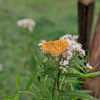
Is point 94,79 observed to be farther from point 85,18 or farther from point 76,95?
point 85,18

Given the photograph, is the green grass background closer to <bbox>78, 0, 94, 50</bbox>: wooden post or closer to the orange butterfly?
<bbox>78, 0, 94, 50</bbox>: wooden post

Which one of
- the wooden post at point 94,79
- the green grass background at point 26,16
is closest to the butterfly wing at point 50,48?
the wooden post at point 94,79

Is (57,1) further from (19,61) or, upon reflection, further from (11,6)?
(19,61)

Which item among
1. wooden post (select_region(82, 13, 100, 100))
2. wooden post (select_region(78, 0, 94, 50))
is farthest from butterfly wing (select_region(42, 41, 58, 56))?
wooden post (select_region(78, 0, 94, 50))

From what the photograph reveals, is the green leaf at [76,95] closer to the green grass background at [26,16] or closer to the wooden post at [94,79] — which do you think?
the wooden post at [94,79]

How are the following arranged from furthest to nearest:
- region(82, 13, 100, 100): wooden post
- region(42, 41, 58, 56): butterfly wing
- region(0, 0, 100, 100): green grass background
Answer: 1. region(0, 0, 100, 100): green grass background
2. region(82, 13, 100, 100): wooden post
3. region(42, 41, 58, 56): butterfly wing

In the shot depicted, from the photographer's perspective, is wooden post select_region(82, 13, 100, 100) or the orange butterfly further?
wooden post select_region(82, 13, 100, 100)

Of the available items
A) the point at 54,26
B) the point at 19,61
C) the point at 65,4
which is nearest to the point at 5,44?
the point at 19,61
